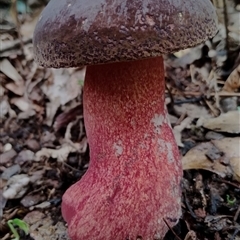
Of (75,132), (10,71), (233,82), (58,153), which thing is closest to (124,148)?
(58,153)

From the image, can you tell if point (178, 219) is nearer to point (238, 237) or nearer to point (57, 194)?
point (238, 237)

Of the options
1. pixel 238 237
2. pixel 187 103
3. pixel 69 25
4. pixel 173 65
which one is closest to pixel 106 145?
pixel 69 25

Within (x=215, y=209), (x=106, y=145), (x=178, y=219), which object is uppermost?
(x=106, y=145)

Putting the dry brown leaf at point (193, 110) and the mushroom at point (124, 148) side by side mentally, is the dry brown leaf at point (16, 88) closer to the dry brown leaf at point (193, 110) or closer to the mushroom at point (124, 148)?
the dry brown leaf at point (193, 110)

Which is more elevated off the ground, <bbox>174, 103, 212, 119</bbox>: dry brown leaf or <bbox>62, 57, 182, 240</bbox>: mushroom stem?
<bbox>62, 57, 182, 240</bbox>: mushroom stem

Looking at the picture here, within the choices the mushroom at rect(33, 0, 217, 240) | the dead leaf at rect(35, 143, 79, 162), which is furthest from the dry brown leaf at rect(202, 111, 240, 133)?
the dead leaf at rect(35, 143, 79, 162)

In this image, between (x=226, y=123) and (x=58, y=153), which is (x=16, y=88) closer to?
(x=58, y=153)

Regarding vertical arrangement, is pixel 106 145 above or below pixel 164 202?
above

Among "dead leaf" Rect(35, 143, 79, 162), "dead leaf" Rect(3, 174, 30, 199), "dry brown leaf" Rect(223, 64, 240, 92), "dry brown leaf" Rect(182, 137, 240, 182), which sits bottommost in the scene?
"dry brown leaf" Rect(223, 64, 240, 92)

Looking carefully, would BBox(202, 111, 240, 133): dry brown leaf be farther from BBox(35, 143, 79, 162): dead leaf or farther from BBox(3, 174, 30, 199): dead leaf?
BBox(3, 174, 30, 199): dead leaf
